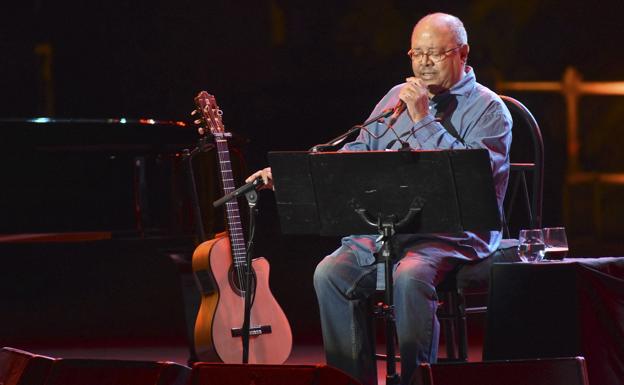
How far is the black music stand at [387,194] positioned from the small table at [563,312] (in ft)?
0.86

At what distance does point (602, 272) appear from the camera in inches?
126

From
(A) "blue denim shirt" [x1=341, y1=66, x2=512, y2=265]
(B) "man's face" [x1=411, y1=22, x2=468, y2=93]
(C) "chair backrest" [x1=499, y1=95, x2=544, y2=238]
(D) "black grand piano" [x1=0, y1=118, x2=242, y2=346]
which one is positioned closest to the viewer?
(A) "blue denim shirt" [x1=341, y1=66, x2=512, y2=265]

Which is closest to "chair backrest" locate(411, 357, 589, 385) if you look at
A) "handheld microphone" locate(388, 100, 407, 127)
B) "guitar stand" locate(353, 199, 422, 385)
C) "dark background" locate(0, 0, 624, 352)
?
"guitar stand" locate(353, 199, 422, 385)

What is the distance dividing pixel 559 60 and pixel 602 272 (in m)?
2.53

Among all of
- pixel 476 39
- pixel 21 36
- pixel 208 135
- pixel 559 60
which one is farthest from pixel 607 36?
pixel 21 36

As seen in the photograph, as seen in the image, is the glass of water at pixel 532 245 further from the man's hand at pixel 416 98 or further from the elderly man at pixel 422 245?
the man's hand at pixel 416 98

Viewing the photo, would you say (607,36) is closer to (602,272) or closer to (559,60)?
(559,60)

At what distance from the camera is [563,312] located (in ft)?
10.4

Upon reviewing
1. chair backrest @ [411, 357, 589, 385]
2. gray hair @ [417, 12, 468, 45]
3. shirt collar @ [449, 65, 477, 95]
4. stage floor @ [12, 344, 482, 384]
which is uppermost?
gray hair @ [417, 12, 468, 45]

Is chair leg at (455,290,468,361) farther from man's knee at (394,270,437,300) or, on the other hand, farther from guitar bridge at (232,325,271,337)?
guitar bridge at (232,325,271,337)

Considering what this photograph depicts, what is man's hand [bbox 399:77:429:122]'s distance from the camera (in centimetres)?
336

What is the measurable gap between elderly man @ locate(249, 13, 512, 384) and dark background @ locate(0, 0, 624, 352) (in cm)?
196

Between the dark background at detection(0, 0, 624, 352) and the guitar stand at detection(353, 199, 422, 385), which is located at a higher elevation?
the dark background at detection(0, 0, 624, 352)

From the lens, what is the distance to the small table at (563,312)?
3156 mm
